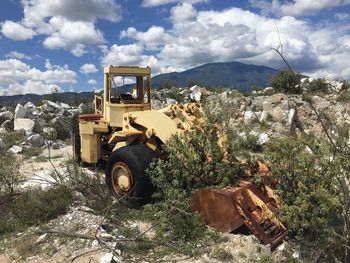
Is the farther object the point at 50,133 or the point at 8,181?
the point at 50,133

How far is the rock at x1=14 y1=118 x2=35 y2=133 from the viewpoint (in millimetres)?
17422

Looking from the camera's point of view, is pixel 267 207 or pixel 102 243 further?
pixel 267 207

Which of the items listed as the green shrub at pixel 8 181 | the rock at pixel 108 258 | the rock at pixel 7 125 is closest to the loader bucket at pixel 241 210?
the rock at pixel 108 258

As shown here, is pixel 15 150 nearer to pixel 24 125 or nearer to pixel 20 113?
pixel 24 125

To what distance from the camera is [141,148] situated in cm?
714

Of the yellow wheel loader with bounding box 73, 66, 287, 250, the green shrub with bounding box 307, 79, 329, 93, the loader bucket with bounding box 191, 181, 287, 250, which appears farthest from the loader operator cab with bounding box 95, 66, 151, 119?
the green shrub with bounding box 307, 79, 329, 93

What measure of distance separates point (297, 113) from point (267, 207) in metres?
9.11

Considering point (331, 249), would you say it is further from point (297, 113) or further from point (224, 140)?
point (297, 113)

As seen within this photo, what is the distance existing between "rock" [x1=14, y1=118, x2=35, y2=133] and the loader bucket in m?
12.8

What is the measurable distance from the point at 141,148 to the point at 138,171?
46cm

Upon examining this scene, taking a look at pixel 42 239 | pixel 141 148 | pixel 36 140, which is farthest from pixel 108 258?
pixel 36 140

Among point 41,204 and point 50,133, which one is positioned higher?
point 50,133

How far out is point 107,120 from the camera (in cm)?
859

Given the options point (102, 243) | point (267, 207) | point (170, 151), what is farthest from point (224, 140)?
point (102, 243)
